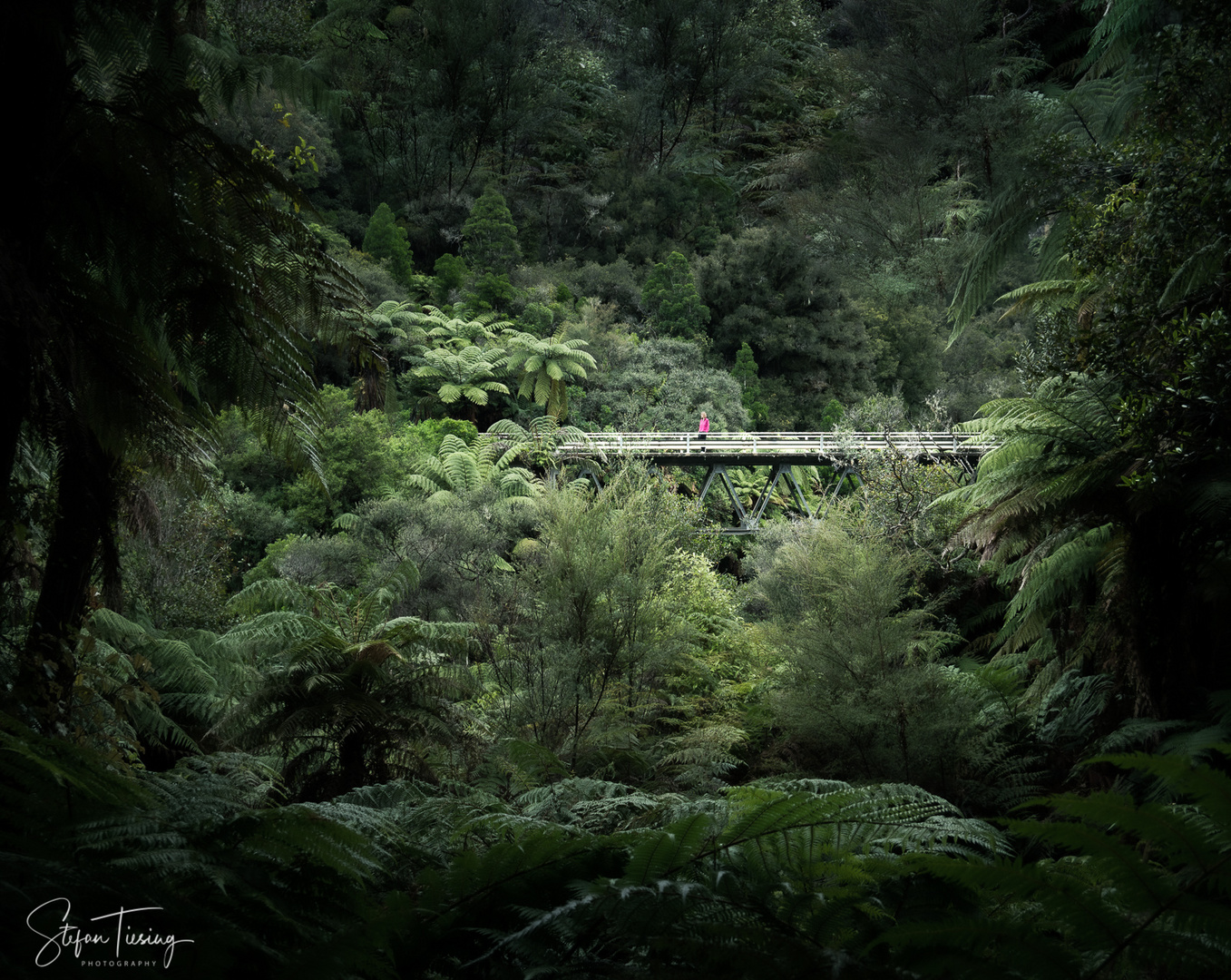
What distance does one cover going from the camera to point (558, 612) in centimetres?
966

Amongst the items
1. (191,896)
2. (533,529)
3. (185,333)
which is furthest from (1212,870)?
(533,529)

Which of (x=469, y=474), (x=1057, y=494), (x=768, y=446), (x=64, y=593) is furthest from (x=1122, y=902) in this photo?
(x=768, y=446)

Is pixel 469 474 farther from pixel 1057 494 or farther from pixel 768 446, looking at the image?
pixel 1057 494

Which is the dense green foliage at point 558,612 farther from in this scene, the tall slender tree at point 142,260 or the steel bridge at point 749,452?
the steel bridge at point 749,452

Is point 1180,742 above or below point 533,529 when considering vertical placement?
below

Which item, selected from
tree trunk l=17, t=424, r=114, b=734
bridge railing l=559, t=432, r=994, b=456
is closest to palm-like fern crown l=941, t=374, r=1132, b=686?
tree trunk l=17, t=424, r=114, b=734

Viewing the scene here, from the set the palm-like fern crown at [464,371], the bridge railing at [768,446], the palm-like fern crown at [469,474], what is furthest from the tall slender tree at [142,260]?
the palm-like fern crown at [464,371]

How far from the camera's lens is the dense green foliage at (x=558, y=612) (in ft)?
4.90

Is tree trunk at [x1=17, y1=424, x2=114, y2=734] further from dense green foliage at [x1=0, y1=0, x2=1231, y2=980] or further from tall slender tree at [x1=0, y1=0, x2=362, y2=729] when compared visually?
tall slender tree at [x1=0, y1=0, x2=362, y2=729]

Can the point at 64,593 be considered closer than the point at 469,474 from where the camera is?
Yes

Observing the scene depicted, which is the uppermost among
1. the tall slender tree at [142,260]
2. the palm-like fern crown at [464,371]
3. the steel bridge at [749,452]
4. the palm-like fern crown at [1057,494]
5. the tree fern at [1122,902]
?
the palm-like fern crown at [464,371]

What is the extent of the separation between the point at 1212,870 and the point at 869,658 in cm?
693

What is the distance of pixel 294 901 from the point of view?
1.63 m

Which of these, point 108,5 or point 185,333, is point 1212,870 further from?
point 108,5
